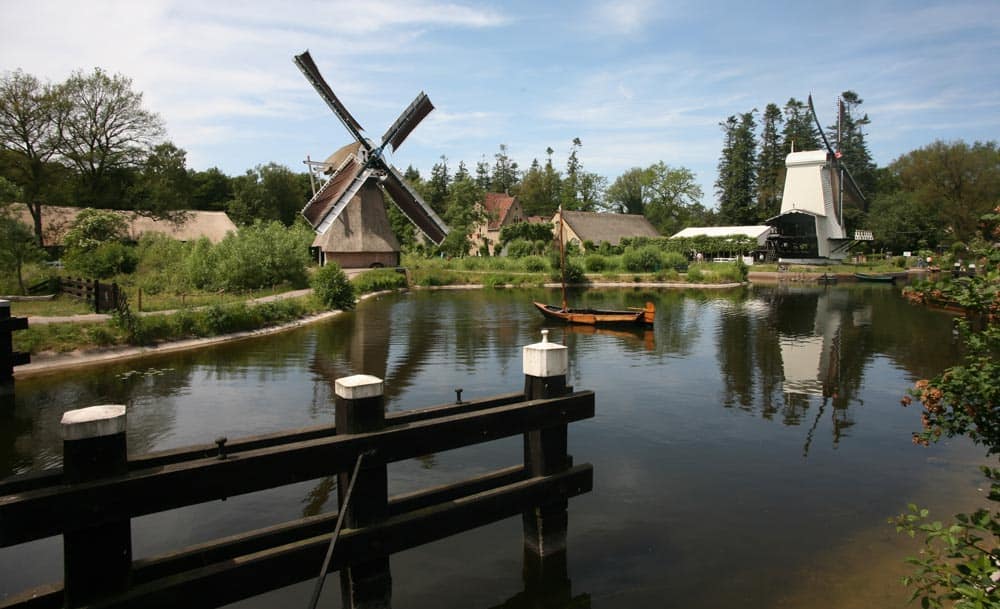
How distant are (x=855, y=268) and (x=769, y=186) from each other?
26335mm

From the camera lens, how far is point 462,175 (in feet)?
290

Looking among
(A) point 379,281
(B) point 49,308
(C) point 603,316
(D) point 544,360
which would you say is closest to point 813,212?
(A) point 379,281

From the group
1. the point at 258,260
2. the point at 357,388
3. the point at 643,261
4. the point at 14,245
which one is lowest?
the point at 357,388

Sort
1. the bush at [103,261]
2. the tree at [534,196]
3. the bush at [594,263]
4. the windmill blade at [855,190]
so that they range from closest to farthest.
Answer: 1. the bush at [103,261]
2. the bush at [594,263]
3. the windmill blade at [855,190]
4. the tree at [534,196]

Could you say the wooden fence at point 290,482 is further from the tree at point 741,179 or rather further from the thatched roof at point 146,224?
the tree at point 741,179

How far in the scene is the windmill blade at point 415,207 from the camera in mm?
46844

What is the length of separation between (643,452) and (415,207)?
38.8 m

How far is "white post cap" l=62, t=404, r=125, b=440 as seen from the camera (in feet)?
13.2

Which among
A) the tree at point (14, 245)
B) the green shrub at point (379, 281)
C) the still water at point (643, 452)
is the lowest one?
the still water at point (643, 452)

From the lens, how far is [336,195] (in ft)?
143

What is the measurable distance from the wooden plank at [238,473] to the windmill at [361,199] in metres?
38.8

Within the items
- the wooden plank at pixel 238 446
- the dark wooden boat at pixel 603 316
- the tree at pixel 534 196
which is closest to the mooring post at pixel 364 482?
the wooden plank at pixel 238 446

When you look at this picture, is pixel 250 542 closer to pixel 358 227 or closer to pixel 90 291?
pixel 90 291

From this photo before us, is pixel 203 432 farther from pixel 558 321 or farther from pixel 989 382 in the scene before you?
pixel 558 321
